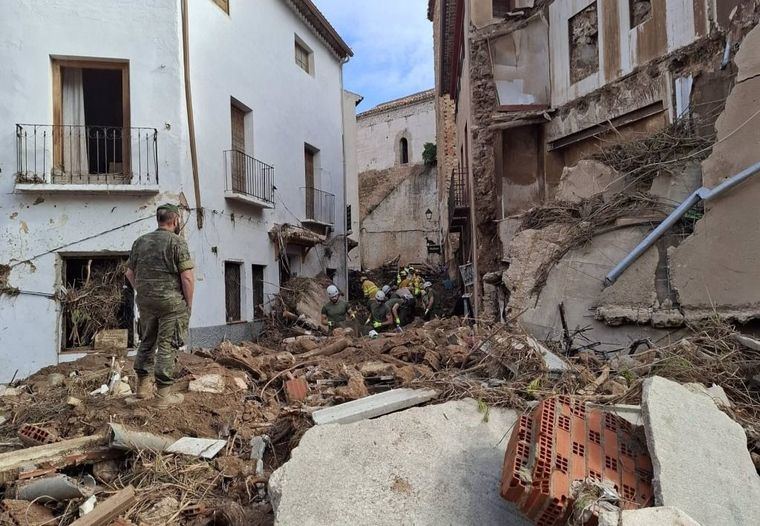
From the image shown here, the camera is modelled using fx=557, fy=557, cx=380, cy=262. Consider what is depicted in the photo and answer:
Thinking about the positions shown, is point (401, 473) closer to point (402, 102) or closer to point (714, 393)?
point (714, 393)

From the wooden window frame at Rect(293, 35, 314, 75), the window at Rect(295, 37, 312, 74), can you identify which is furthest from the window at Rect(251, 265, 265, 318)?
the window at Rect(295, 37, 312, 74)

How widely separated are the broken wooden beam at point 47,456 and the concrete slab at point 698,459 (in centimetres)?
354

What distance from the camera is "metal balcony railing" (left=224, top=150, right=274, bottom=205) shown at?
1099cm

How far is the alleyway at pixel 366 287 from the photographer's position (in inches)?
120

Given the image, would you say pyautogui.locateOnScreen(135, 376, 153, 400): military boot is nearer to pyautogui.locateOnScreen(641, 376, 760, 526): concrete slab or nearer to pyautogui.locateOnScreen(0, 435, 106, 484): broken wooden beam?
pyautogui.locateOnScreen(0, 435, 106, 484): broken wooden beam

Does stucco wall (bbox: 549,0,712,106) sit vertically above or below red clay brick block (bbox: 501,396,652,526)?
above

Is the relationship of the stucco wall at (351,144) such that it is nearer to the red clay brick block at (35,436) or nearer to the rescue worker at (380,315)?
the rescue worker at (380,315)

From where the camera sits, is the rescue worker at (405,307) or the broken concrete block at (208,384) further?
the rescue worker at (405,307)

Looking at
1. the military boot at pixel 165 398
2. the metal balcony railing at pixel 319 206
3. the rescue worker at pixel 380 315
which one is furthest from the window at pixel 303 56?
the military boot at pixel 165 398

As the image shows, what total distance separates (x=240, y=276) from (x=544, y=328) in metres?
6.76

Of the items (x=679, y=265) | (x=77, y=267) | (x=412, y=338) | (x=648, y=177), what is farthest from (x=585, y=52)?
(x=77, y=267)

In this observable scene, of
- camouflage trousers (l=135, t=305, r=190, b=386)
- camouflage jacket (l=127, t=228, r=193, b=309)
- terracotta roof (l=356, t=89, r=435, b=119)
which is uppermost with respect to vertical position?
terracotta roof (l=356, t=89, r=435, b=119)

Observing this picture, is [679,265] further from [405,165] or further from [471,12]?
[405,165]

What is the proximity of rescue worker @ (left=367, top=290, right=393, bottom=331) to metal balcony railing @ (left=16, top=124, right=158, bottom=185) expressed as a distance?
4.56 metres
